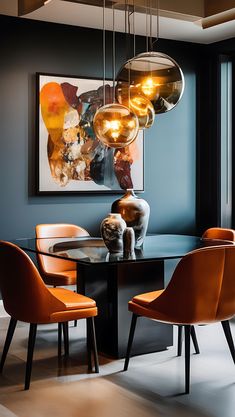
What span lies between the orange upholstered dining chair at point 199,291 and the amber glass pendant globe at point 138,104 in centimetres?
107

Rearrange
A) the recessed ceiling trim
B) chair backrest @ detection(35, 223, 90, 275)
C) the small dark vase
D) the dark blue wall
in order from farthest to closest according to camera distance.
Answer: the dark blue wall < the recessed ceiling trim < chair backrest @ detection(35, 223, 90, 275) < the small dark vase

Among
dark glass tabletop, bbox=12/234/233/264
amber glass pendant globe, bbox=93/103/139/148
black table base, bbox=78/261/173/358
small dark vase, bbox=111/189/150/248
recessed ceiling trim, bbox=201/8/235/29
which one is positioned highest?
recessed ceiling trim, bbox=201/8/235/29

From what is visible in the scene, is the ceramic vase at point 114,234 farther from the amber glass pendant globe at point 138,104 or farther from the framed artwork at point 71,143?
the framed artwork at point 71,143

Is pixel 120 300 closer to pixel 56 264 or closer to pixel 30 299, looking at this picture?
pixel 30 299

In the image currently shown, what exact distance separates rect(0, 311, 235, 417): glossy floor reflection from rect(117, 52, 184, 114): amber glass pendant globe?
162 cm

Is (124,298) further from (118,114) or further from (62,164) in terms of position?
(62,164)

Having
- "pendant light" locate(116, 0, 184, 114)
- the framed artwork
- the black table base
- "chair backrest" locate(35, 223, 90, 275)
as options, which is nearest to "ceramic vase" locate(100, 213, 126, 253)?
the black table base

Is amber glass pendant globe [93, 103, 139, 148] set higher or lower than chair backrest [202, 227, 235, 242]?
higher

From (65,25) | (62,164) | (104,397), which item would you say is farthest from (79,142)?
(104,397)

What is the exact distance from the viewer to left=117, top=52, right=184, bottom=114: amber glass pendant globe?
12.7 feet

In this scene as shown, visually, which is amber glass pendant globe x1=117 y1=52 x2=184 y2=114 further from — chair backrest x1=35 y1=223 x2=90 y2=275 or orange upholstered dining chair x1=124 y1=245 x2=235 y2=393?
chair backrest x1=35 y1=223 x2=90 y2=275

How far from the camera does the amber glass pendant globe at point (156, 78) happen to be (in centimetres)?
387

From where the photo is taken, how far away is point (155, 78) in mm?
3889

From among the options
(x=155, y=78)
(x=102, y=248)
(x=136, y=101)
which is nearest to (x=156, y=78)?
(x=155, y=78)
